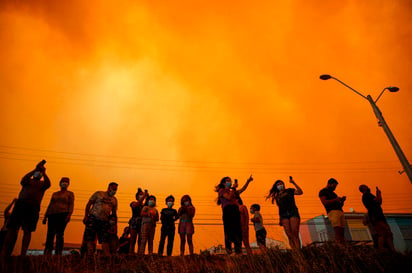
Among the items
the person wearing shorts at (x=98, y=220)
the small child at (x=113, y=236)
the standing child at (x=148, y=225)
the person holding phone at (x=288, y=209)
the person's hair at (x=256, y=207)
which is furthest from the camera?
the person's hair at (x=256, y=207)

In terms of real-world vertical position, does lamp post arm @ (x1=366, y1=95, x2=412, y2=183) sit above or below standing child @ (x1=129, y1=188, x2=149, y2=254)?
above

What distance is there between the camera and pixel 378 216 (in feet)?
22.0

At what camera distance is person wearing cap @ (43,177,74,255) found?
20.8 feet

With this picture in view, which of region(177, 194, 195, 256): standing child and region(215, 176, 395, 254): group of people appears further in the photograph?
region(177, 194, 195, 256): standing child

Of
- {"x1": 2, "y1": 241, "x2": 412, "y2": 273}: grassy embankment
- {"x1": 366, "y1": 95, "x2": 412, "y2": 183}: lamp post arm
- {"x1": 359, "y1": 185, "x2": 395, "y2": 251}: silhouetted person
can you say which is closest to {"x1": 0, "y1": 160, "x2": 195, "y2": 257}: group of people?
{"x1": 2, "y1": 241, "x2": 412, "y2": 273}: grassy embankment

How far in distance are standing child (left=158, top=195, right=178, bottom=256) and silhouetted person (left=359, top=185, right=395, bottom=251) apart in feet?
18.2

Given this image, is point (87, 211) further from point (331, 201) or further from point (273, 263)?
point (331, 201)

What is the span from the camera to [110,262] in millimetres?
5246

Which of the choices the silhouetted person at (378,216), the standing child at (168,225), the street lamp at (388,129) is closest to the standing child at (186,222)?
the standing child at (168,225)

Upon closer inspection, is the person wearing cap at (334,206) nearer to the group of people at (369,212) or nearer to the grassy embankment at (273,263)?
the group of people at (369,212)

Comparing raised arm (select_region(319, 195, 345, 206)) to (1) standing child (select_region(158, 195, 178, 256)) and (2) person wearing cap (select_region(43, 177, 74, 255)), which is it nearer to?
(1) standing child (select_region(158, 195, 178, 256))

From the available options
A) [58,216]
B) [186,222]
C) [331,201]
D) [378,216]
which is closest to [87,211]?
[58,216]

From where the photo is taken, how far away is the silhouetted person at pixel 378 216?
6.39 metres

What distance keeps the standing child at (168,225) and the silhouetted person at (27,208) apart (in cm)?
340
